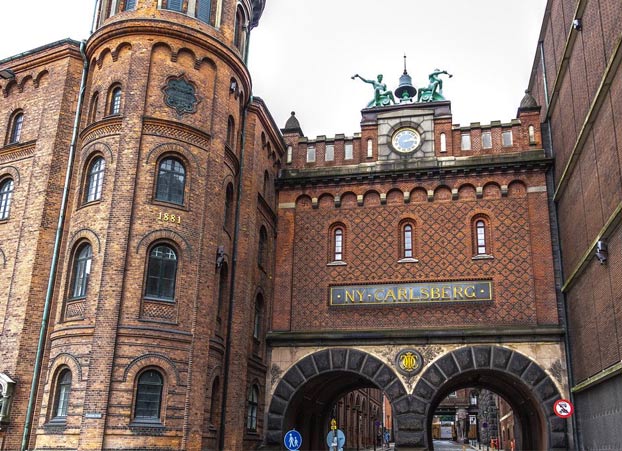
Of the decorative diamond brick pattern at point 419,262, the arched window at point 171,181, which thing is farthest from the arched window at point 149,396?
the decorative diamond brick pattern at point 419,262

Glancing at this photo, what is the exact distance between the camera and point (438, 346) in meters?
26.1

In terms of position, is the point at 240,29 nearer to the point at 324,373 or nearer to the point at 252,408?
the point at 324,373

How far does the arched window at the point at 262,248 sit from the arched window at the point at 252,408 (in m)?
4.94

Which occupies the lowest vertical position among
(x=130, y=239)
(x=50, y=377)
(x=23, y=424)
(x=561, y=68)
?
(x=23, y=424)

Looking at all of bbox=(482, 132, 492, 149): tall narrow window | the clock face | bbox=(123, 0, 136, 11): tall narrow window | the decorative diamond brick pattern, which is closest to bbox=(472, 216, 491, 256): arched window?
the decorative diamond brick pattern

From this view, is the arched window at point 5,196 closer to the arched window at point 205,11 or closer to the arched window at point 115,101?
the arched window at point 115,101

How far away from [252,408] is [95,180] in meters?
10.2

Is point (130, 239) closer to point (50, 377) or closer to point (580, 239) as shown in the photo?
point (50, 377)

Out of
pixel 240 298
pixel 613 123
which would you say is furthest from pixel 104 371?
pixel 613 123

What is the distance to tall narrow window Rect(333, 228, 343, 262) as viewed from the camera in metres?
28.9

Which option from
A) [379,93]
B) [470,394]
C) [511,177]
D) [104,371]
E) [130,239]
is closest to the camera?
[104,371]

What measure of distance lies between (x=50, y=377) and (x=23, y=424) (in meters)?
1.76

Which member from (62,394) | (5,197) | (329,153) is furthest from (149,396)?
(329,153)

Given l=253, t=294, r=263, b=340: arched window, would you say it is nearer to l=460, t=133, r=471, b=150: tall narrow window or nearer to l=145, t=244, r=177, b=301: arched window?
l=145, t=244, r=177, b=301: arched window
